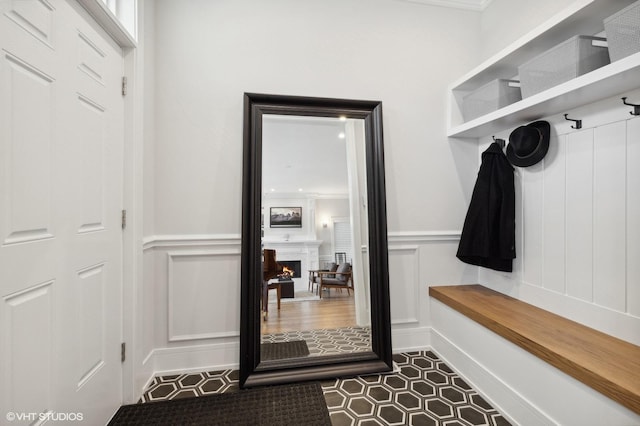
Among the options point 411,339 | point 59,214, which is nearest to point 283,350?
point 411,339

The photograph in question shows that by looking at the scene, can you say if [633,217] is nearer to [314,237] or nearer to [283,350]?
[314,237]

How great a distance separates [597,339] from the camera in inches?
55.8

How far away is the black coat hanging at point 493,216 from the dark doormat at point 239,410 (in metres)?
1.37

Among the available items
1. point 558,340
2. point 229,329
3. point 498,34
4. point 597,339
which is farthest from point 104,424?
point 498,34

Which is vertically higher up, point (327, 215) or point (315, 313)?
point (327, 215)

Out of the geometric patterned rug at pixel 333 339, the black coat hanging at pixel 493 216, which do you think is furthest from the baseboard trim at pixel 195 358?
the black coat hanging at pixel 493 216

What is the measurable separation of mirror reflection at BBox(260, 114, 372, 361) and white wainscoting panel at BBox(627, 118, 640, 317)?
1.30 meters

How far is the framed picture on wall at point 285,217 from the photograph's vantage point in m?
1.98

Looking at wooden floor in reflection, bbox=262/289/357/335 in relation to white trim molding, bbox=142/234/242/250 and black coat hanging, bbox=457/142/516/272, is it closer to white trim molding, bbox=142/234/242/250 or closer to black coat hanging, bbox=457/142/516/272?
white trim molding, bbox=142/234/242/250

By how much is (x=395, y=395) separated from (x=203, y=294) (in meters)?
1.31

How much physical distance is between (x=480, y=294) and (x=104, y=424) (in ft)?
7.51

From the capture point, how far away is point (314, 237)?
2076mm

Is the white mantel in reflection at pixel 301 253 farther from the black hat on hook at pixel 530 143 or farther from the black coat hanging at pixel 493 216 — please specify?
the black hat on hook at pixel 530 143

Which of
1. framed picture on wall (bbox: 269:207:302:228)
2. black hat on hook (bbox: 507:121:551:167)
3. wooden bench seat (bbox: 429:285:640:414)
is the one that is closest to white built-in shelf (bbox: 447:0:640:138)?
black hat on hook (bbox: 507:121:551:167)
